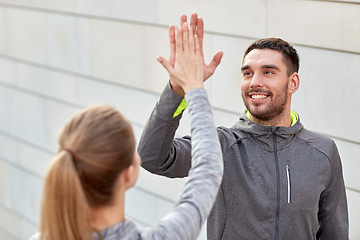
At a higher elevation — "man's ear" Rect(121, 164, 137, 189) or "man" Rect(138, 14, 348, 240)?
"man's ear" Rect(121, 164, 137, 189)

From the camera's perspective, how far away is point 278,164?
273 cm

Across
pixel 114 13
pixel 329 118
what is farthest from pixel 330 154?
pixel 114 13

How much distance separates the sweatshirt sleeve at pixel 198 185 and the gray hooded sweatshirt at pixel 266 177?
21.2 inches

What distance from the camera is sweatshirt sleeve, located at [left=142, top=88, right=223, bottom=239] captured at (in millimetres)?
1861

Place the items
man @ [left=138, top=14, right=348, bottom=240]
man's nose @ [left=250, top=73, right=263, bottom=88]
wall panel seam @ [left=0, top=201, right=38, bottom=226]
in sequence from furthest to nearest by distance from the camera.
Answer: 1. wall panel seam @ [left=0, top=201, right=38, bottom=226]
2. man's nose @ [left=250, top=73, right=263, bottom=88]
3. man @ [left=138, top=14, right=348, bottom=240]

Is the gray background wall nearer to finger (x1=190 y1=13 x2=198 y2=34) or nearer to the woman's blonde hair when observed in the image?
finger (x1=190 y1=13 x2=198 y2=34)

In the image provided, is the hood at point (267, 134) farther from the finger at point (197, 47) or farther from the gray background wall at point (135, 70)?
the gray background wall at point (135, 70)

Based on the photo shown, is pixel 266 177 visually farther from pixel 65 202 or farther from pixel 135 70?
pixel 135 70

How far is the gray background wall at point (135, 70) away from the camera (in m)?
3.71

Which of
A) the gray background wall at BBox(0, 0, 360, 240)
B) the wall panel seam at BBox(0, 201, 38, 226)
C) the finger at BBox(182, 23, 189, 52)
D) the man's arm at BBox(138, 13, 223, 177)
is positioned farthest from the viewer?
the wall panel seam at BBox(0, 201, 38, 226)

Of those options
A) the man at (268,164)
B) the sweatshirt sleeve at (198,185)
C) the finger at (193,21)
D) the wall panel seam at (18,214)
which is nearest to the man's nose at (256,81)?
the man at (268,164)

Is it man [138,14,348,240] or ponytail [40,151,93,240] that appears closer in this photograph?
ponytail [40,151,93,240]

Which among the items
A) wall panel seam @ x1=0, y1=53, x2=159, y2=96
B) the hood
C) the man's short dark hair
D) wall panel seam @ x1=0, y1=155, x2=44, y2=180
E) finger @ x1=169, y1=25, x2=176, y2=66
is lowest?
wall panel seam @ x1=0, y1=155, x2=44, y2=180

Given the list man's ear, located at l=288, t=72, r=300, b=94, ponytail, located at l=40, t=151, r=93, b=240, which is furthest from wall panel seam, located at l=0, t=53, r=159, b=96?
ponytail, located at l=40, t=151, r=93, b=240
